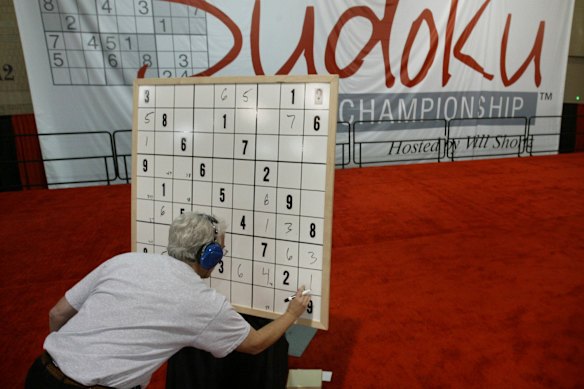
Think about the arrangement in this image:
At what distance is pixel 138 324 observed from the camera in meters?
1.28

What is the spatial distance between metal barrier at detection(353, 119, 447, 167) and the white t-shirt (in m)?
6.36

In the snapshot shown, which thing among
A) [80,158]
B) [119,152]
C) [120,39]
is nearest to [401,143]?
[119,152]

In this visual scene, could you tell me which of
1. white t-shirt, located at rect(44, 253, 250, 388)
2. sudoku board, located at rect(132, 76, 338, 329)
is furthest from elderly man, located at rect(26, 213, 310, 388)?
sudoku board, located at rect(132, 76, 338, 329)

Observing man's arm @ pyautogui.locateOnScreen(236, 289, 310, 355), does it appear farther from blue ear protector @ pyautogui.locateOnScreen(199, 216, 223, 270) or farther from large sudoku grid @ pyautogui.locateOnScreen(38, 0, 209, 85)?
large sudoku grid @ pyautogui.locateOnScreen(38, 0, 209, 85)

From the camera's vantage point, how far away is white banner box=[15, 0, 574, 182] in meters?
5.94

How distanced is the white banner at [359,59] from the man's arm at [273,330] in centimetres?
553

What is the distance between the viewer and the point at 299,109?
5.47 ft

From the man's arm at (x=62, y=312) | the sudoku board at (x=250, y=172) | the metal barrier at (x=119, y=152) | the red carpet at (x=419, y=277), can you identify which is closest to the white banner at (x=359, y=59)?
the metal barrier at (x=119, y=152)

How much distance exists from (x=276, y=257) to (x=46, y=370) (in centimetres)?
90

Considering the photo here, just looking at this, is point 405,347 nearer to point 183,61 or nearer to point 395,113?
point 183,61

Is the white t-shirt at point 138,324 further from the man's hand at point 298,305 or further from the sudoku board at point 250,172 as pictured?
the sudoku board at point 250,172

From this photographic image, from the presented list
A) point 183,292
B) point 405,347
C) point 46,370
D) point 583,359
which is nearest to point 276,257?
point 183,292

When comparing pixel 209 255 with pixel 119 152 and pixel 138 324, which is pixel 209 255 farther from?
pixel 119 152

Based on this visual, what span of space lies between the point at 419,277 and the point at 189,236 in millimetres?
2267
